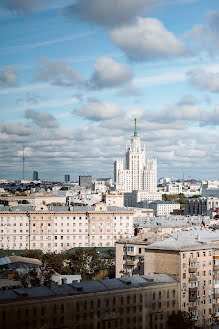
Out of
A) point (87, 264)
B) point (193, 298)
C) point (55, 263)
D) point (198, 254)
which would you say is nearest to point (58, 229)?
point (55, 263)

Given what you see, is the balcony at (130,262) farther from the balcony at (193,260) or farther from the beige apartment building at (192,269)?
the balcony at (193,260)

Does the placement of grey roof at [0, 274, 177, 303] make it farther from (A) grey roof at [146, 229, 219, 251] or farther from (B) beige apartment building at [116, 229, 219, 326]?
(A) grey roof at [146, 229, 219, 251]

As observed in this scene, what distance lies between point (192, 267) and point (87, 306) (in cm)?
913

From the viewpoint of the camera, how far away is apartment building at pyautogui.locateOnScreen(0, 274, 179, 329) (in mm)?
28266

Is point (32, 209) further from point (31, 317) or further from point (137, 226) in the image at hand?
point (31, 317)

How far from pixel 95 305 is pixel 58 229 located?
157 ft

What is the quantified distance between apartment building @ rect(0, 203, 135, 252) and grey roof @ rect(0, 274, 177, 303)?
43.3 metres

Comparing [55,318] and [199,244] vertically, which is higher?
[199,244]

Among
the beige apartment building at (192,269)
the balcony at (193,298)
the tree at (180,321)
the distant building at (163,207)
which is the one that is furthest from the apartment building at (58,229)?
the distant building at (163,207)

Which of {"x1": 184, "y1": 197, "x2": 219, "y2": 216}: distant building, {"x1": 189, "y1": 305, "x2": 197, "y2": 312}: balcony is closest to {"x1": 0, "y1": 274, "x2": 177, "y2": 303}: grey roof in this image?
{"x1": 189, "y1": 305, "x2": 197, "y2": 312}: balcony

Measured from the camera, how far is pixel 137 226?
8269 cm

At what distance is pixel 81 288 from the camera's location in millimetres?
30859

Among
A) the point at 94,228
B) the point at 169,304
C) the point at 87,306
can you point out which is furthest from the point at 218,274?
the point at 94,228

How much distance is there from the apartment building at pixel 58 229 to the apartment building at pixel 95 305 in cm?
4349
